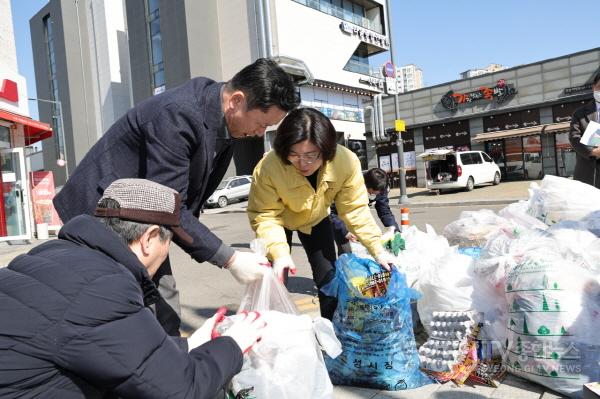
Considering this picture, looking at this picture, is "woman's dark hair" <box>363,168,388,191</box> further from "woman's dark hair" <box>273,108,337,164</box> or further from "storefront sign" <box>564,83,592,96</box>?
"storefront sign" <box>564,83,592,96</box>

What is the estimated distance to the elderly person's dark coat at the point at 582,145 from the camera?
3.91 m

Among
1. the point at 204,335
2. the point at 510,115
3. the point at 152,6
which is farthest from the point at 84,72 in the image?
the point at 204,335

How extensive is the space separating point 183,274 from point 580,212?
480cm

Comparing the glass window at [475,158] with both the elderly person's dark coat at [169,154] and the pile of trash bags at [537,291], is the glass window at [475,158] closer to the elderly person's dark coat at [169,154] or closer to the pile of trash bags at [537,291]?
the pile of trash bags at [537,291]

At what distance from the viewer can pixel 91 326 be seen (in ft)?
3.61

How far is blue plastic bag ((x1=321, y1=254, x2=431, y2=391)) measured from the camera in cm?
244

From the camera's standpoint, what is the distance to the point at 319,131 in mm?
2520

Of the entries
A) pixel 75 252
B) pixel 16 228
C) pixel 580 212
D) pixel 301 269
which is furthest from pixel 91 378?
pixel 16 228

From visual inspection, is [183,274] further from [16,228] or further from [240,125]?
[16,228]

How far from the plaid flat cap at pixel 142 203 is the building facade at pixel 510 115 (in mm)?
19216

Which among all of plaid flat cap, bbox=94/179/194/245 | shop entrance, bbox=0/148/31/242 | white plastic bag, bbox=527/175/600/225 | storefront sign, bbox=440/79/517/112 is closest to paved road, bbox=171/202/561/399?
plaid flat cap, bbox=94/179/194/245

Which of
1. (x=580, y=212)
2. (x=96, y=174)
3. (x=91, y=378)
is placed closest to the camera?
(x=91, y=378)

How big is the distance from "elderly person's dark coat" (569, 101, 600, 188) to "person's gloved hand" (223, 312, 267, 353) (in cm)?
335

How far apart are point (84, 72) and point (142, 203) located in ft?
144
